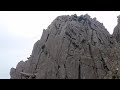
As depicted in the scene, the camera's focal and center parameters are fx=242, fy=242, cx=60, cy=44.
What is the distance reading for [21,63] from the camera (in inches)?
2395

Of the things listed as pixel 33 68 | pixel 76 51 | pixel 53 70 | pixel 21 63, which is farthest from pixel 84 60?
pixel 21 63

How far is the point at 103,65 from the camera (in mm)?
54938

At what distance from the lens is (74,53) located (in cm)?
5494

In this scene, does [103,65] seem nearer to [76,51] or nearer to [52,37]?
[76,51]

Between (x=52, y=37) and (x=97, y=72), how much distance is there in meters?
14.4

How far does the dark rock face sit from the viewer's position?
52125 millimetres

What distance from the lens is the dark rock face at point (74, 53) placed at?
52.1 m

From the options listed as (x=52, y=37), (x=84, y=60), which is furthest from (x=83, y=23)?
(x=84, y=60)
